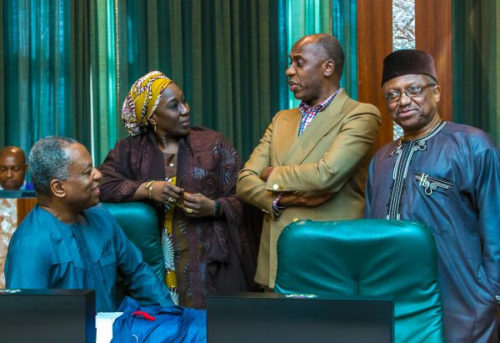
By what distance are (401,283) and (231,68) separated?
378 cm

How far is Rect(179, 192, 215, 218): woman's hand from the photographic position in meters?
2.86

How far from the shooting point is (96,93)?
527 cm

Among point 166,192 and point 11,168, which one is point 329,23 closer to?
point 11,168

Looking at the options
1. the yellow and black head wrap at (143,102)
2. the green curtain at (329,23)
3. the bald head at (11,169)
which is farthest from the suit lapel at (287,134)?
the green curtain at (329,23)

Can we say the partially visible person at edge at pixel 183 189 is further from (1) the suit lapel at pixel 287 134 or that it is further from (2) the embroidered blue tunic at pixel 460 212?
(2) the embroidered blue tunic at pixel 460 212

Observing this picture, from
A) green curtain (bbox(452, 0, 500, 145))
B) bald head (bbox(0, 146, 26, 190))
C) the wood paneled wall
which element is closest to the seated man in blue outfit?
the wood paneled wall

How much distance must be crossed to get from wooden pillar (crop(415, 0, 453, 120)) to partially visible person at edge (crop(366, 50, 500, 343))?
0.42m

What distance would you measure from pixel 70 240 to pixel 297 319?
4.55ft

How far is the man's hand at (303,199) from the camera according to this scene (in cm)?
275

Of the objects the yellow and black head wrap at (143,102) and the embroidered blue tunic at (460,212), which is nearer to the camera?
the embroidered blue tunic at (460,212)

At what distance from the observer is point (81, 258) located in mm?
2395

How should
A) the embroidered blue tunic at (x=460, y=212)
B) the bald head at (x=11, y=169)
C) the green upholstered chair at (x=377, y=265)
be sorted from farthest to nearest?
the bald head at (x=11, y=169) < the embroidered blue tunic at (x=460, y=212) < the green upholstered chair at (x=377, y=265)

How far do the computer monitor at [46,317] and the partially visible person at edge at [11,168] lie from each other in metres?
3.70

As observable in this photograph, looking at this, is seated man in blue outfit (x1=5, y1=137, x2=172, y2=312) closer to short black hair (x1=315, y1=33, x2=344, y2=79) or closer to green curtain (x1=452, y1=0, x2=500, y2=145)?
short black hair (x1=315, y1=33, x2=344, y2=79)
